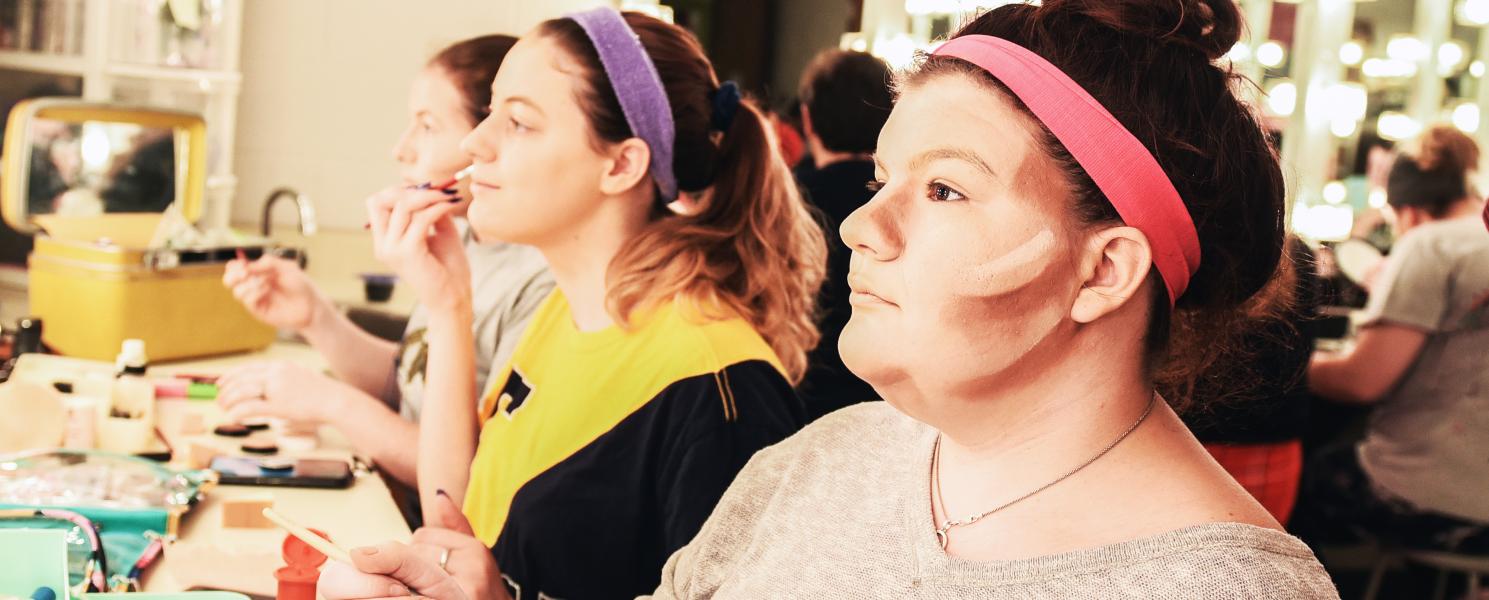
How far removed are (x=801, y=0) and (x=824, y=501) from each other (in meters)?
7.78

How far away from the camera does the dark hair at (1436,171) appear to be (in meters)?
3.82

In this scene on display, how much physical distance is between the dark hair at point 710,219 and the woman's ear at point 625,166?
2 centimetres

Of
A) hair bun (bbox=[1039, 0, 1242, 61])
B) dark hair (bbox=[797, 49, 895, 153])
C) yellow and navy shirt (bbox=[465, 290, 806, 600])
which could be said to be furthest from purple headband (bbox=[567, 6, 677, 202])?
dark hair (bbox=[797, 49, 895, 153])

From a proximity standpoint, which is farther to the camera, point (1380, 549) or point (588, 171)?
point (1380, 549)

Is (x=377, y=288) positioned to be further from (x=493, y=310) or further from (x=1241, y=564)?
(x=1241, y=564)

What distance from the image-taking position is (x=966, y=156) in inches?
38.9

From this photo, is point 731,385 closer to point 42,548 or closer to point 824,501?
point 824,501

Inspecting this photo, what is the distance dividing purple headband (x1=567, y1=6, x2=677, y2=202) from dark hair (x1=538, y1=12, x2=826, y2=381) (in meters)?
0.02

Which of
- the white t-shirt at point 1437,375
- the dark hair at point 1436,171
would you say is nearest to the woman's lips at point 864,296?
the white t-shirt at point 1437,375

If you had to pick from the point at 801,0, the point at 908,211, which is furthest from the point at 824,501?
the point at 801,0

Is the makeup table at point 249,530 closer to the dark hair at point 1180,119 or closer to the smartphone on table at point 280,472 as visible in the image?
the smartphone on table at point 280,472

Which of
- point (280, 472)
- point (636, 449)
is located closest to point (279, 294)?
point (280, 472)

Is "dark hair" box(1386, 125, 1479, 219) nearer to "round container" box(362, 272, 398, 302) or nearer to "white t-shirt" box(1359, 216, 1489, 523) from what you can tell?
"white t-shirt" box(1359, 216, 1489, 523)

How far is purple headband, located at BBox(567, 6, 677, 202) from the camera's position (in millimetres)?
1807
